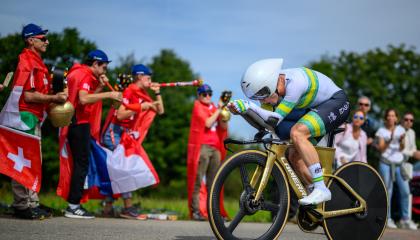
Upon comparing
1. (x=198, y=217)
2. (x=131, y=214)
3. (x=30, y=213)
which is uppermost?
(x=30, y=213)

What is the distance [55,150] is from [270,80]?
78.4 feet

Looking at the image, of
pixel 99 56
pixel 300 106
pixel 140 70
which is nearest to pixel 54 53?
pixel 140 70

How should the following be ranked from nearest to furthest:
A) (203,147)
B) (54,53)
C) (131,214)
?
(131,214), (203,147), (54,53)

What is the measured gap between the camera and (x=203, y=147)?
1080cm

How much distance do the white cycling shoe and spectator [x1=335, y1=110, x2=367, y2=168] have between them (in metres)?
5.02

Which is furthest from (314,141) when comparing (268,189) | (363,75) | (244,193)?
(363,75)

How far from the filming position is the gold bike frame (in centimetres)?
549

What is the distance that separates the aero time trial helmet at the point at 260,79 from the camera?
216 inches

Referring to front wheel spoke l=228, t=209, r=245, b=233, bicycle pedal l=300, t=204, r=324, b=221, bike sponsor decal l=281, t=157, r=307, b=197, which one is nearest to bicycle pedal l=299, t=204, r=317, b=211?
bicycle pedal l=300, t=204, r=324, b=221

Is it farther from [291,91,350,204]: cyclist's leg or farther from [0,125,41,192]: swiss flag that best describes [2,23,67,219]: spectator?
[291,91,350,204]: cyclist's leg

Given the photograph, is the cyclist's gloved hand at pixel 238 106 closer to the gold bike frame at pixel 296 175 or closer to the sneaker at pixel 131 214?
the gold bike frame at pixel 296 175

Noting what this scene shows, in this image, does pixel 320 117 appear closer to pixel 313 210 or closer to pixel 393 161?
pixel 313 210

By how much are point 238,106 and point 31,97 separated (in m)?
3.33

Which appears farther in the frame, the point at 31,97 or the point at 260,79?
the point at 31,97
